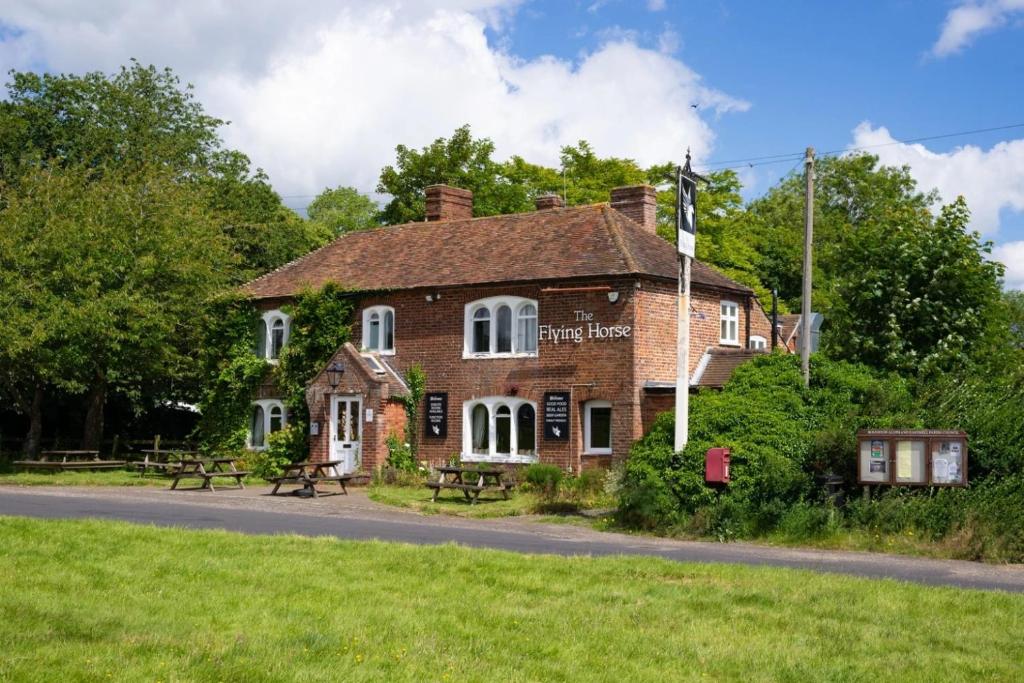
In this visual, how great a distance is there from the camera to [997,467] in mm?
18766

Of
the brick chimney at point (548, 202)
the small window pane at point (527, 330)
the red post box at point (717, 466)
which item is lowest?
the red post box at point (717, 466)

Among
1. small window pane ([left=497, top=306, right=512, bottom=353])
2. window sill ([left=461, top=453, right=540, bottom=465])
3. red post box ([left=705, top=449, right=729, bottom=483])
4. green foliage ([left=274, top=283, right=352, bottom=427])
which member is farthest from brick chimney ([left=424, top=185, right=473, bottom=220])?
red post box ([left=705, top=449, right=729, bottom=483])

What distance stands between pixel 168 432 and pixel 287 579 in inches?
1207

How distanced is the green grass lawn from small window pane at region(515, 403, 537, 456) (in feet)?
48.5

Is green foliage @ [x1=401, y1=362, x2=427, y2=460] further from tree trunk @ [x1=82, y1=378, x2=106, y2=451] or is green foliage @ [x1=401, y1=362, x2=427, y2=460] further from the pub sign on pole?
tree trunk @ [x1=82, y1=378, x2=106, y2=451]

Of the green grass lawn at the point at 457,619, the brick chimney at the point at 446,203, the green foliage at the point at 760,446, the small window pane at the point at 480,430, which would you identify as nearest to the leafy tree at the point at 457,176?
the brick chimney at the point at 446,203

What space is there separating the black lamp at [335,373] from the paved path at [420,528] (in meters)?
4.80

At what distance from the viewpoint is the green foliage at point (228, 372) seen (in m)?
34.9

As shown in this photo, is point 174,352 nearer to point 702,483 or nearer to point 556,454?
point 556,454

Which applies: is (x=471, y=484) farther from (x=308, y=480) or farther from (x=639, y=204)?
(x=639, y=204)

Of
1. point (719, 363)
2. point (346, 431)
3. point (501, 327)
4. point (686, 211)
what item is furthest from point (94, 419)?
point (686, 211)

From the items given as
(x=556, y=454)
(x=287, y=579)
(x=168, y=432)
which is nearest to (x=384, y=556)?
(x=287, y=579)

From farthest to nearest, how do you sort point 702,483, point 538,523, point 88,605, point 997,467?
point 538,523, point 702,483, point 997,467, point 88,605

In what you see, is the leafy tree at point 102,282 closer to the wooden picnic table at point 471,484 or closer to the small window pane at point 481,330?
the small window pane at point 481,330
